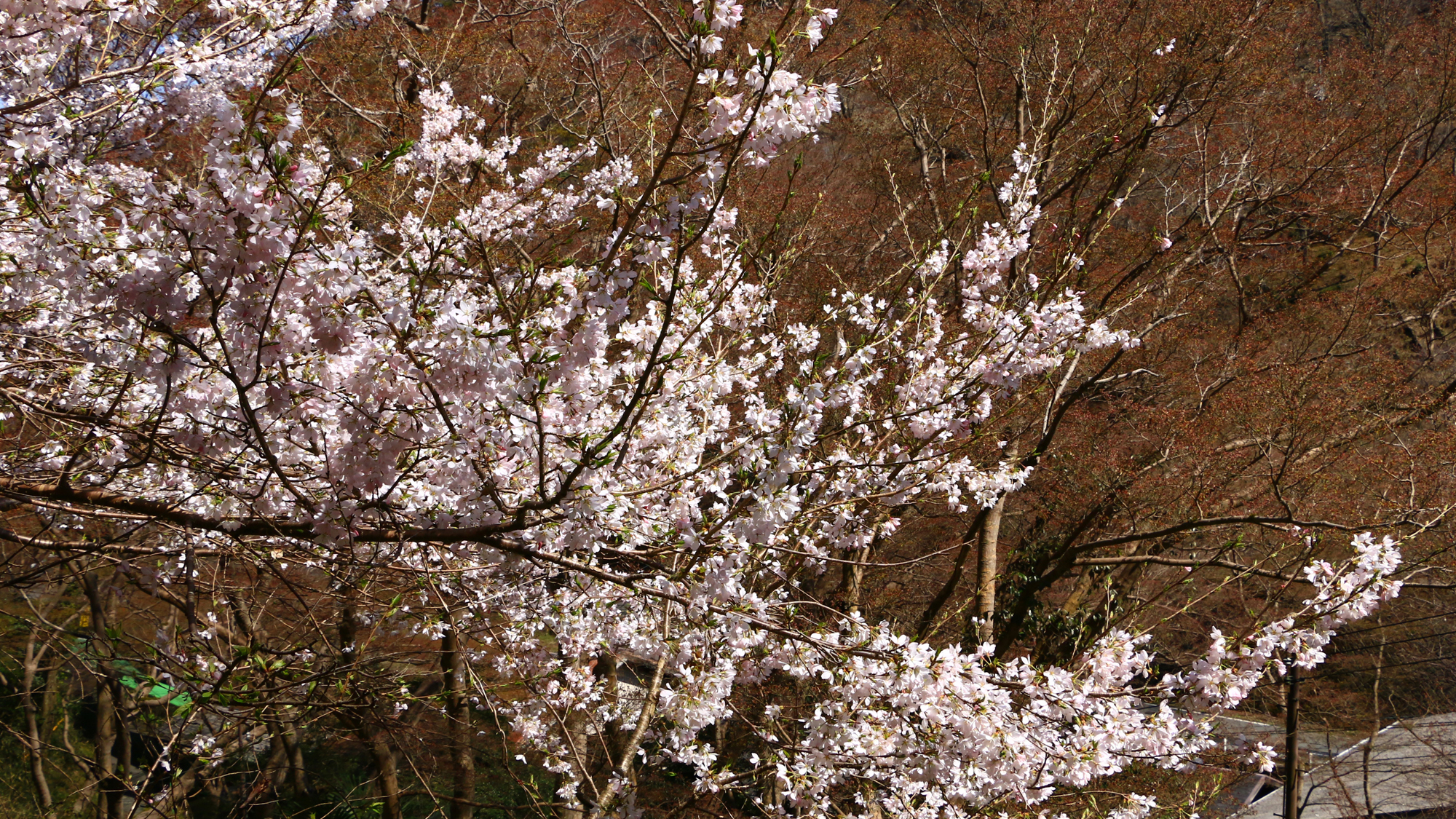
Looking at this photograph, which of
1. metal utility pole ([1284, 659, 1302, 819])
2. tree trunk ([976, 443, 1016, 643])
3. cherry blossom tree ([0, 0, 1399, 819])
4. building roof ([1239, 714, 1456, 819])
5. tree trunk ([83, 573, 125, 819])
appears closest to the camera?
cherry blossom tree ([0, 0, 1399, 819])

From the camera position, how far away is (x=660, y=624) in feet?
12.2

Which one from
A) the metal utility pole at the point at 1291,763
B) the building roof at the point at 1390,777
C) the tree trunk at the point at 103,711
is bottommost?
the tree trunk at the point at 103,711

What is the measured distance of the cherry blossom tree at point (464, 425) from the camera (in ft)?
5.88

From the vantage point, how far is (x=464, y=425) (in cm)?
215

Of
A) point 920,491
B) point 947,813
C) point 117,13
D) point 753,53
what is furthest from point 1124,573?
point 117,13

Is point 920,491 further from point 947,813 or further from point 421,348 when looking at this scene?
point 421,348

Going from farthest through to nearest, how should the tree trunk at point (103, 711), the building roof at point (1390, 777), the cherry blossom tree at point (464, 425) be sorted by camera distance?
1. the building roof at point (1390, 777)
2. the tree trunk at point (103, 711)
3. the cherry blossom tree at point (464, 425)

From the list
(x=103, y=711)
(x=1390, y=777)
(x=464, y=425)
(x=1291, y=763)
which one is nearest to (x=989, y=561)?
(x=1291, y=763)

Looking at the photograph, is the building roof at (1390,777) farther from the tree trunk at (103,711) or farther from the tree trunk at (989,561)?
the tree trunk at (103,711)

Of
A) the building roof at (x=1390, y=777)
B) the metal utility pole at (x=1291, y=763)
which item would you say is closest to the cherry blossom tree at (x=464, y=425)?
the metal utility pole at (x=1291, y=763)

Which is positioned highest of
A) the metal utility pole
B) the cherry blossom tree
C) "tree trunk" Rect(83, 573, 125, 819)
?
the metal utility pole

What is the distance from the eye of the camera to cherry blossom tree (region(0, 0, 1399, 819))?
1791mm

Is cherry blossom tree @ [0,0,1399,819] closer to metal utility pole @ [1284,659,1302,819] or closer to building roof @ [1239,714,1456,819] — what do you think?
metal utility pole @ [1284,659,1302,819]

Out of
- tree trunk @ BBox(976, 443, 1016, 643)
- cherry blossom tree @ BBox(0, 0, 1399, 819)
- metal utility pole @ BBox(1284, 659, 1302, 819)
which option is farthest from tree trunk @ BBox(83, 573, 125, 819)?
metal utility pole @ BBox(1284, 659, 1302, 819)
